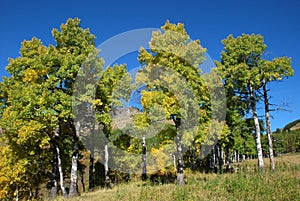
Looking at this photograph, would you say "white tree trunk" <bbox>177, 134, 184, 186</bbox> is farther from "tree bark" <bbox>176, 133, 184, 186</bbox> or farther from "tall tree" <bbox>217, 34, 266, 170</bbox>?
"tall tree" <bbox>217, 34, 266, 170</bbox>

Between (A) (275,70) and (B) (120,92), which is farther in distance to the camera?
(B) (120,92)

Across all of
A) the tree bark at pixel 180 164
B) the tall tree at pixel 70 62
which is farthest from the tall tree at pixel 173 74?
the tall tree at pixel 70 62

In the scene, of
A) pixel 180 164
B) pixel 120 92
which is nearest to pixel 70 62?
pixel 120 92

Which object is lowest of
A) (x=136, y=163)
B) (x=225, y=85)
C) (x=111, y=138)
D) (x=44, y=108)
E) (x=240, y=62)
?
(x=136, y=163)

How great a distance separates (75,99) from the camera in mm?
18891

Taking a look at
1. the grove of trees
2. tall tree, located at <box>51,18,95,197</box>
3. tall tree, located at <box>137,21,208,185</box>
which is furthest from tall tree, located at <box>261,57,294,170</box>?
tall tree, located at <box>51,18,95,197</box>

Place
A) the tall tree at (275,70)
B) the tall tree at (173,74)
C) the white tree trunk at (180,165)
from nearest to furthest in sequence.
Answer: the white tree trunk at (180,165), the tall tree at (173,74), the tall tree at (275,70)

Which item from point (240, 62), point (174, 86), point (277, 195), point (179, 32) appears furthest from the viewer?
point (240, 62)

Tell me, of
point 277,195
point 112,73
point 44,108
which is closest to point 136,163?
point 112,73

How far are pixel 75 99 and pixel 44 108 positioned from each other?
2357 mm

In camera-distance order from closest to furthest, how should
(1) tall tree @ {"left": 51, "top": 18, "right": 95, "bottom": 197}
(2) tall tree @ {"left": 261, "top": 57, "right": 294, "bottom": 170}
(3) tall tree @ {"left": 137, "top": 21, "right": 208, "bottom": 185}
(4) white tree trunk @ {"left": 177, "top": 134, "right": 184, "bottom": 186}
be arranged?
(4) white tree trunk @ {"left": 177, "top": 134, "right": 184, "bottom": 186} < (3) tall tree @ {"left": 137, "top": 21, "right": 208, "bottom": 185} < (1) tall tree @ {"left": 51, "top": 18, "right": 95, "bottom": 197} < (2) tall tree @ {"left": 261, "top": 57, "right": 294, "bottom": 170}

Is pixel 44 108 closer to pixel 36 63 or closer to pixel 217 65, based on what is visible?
pixel 36 63

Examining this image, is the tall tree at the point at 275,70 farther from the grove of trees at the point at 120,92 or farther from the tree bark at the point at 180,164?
the tree bark at the point at 180,164

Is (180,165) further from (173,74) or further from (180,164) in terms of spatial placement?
(173,74)
